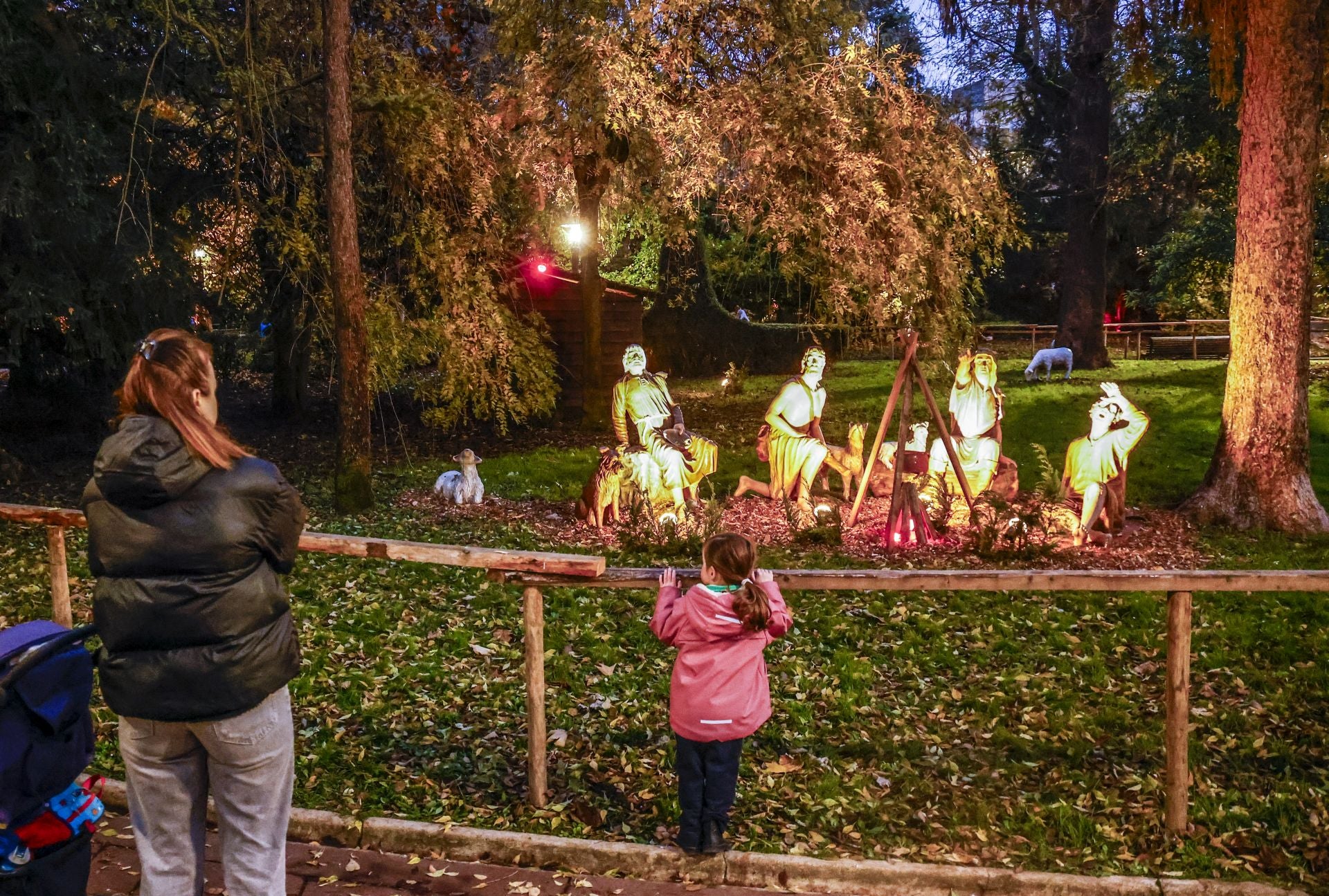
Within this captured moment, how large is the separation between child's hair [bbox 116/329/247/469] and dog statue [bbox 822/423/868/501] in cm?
816

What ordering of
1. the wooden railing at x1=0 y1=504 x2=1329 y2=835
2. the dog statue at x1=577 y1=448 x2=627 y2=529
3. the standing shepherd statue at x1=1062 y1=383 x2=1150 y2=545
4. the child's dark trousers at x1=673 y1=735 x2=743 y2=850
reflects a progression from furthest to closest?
the dog statue at x1=577 y1=448 x2=627 y2=529 < the standing shepherd statue at x1=1062 y1=383 x2=1150 y2=545 < the wooden railing at x1=0 y1=504 x2=1329 y2=835 < the child's dark trousers at x1=673 y1=735 x2=743 y2=850

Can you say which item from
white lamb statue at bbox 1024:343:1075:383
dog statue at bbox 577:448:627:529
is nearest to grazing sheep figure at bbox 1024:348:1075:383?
white lamb statue at bbox 1024:343:1075:383

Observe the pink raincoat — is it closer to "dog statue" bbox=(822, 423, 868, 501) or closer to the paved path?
the paved path

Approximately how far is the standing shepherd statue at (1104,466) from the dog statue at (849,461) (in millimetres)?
2088

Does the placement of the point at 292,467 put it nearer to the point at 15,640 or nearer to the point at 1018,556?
the point at 1018,556

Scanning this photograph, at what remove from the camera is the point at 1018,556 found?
9.03 meters

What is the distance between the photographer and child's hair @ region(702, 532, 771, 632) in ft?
13.3

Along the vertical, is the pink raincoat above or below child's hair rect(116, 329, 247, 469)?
below

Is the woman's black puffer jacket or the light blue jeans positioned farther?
the light blue jeans

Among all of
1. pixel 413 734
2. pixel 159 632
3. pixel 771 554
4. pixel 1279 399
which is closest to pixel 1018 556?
pixel 771 554

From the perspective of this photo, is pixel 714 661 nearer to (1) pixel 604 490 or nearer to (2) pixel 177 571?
(2) pixel 177 571

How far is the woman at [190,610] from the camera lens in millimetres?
2953

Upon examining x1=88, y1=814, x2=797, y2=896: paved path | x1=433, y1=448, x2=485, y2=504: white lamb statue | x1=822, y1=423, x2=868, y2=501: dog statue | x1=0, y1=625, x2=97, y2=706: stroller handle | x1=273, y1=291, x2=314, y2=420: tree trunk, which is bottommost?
x1=88, y1=814, x2=797, y2=896: paved path

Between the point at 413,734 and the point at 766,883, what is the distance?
Result: 233 cm
